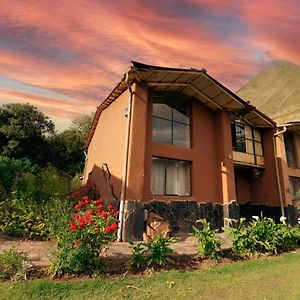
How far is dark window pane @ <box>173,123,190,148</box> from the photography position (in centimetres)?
1300

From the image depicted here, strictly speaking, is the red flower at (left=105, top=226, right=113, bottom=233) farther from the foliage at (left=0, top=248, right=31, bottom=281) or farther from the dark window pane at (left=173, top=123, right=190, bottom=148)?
the dark window pane at (left=173, top=123, right=190, bottom=148)

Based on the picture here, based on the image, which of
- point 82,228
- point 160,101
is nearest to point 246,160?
point 160,101

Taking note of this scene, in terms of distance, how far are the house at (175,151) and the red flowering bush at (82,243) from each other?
3663 mm

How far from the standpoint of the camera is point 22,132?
23.2 meters

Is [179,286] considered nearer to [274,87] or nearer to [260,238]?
[260,238]

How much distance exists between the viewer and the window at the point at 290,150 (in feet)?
60.7

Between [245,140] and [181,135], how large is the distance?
537cm

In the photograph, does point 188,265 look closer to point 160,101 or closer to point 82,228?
point 82,228

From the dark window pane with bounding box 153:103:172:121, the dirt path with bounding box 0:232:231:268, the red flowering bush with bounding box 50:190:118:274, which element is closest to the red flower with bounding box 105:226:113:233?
the red flowering bush with bounding box 50:190:118:274

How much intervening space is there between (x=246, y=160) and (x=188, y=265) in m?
10.0

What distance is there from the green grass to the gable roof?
26.7 ft

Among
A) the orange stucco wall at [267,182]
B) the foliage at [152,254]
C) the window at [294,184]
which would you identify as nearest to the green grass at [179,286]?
the foliage at [152,254]

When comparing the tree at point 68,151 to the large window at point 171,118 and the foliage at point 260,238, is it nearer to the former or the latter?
the large window at point 171,118

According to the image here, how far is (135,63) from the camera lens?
10766 millimetres
